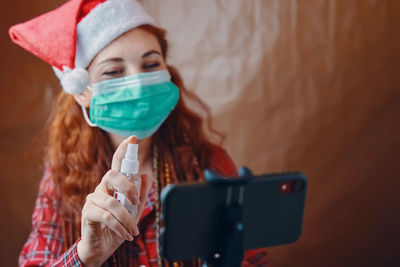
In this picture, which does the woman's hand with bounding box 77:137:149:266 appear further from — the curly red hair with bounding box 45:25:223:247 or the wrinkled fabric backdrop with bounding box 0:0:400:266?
the wrinkled fabric backdrop with bounding box 0:0:400:266

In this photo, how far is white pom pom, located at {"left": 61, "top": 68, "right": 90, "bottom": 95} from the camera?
583 millimetres

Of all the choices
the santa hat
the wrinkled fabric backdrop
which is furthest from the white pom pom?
the wrinkled fabric backdrop

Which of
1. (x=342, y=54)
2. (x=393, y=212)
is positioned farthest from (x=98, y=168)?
(x=393, y=212)

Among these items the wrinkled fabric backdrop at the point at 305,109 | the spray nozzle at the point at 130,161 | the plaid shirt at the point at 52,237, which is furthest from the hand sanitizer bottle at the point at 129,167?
the wrinkled fabric backdrop at the point at 305,109

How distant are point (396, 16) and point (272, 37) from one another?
0.91 ft

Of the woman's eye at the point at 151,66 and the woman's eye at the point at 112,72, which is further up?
the woman's eye at the point at 151,66

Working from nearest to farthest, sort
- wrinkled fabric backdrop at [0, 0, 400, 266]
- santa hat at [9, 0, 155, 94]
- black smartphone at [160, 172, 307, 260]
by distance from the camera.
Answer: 1. black smartphone at [160, 172, 307, 260]
2. santa hat at [9, 0, 155, 94]
3. wrinkled fabric backdrop at [0, 0, 400, 266]

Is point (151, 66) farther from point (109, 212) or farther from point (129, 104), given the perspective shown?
point (109, 212)

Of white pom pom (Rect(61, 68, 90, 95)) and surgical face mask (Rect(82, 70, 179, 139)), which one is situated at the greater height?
white pom pom (Rect(61, 68, 90, 95))

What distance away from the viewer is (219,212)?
1.42 feet

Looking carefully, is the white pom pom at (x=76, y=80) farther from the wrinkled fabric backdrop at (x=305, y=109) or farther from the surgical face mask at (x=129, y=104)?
the wrinkled fabric backdrop at (x=305, y=109)

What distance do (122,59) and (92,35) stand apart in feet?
0.20

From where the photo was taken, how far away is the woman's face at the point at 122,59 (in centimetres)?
59

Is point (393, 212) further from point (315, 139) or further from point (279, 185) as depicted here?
point (279, 185)
